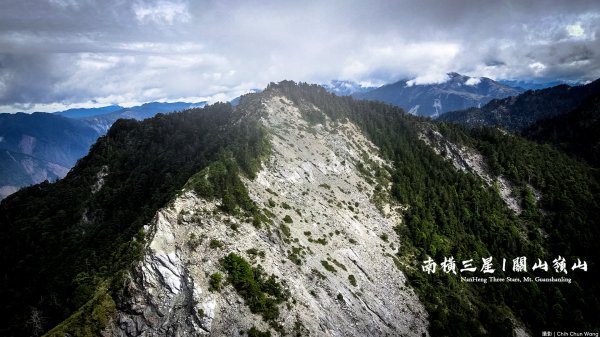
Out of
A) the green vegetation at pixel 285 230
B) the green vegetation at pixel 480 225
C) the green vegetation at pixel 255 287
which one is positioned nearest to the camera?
the green vegetation at pixel 255 287

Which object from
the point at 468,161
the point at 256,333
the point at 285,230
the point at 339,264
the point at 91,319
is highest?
the point at 468,161

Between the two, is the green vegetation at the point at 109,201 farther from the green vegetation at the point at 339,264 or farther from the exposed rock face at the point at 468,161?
the exposed rock face at the point at 468,161

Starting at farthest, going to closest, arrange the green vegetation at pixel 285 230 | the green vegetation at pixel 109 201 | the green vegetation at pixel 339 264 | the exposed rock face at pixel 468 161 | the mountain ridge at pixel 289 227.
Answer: the exposed rock face at pixel 468 161 < the green vegetation at pixel 339 264 < the green vegetation at pixel 285 230 < the green vegetation at pixel 109 201 < the mountain ridge at pixel 289 227

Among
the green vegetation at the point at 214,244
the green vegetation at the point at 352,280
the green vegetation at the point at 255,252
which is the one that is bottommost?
the green vegetation at the point at 352,280

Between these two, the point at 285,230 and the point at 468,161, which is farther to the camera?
the point at 468,161

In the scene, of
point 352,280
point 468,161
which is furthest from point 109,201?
point 468,161

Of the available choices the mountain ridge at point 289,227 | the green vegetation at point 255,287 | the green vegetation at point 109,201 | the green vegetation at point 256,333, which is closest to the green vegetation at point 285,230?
the mountain ridge at point 289,227

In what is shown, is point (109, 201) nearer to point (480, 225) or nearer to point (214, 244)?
point (214, 244)

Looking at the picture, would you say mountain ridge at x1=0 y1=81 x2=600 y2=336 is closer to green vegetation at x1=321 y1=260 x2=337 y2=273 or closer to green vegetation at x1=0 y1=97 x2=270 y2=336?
green vegetation at x1=0 y1=97 x2=270 y2=336
